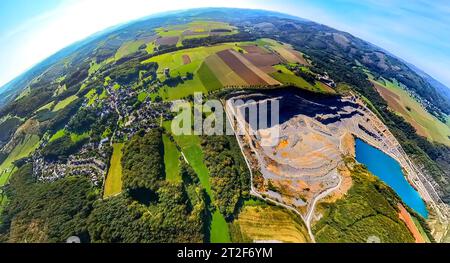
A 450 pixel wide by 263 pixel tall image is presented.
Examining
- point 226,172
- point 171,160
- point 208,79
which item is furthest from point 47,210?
point 208,79

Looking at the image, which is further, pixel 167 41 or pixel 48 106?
pixel 167 41

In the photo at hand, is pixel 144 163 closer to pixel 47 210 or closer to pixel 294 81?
pixel 47 210

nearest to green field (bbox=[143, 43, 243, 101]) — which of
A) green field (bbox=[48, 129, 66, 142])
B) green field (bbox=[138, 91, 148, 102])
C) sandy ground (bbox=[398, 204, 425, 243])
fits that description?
green field (bbox=[138, 91, 148, 102])

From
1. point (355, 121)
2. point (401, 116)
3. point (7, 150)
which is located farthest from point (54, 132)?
point (401, 116)

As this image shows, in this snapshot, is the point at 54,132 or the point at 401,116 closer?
the point at 54,132
